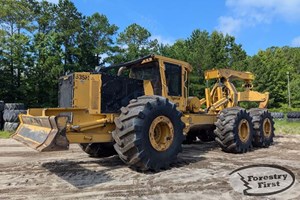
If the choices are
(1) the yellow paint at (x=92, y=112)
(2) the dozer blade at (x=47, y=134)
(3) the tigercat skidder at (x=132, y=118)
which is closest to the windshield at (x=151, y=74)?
(3) the tigercat skidder at (x=132, y=118)

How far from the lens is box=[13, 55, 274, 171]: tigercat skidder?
656 cm

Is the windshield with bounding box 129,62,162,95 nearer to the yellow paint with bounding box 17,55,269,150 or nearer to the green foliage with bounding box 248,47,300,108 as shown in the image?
the yellow paint with bounding box 17,55,269,150

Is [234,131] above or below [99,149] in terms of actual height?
above

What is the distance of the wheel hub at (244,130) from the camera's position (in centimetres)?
993

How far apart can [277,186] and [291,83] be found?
6221cm

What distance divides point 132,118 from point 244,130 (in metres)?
4.83

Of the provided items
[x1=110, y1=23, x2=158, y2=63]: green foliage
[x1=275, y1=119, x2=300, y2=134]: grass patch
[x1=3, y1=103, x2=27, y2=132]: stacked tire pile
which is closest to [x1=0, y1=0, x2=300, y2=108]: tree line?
[x1=110, y1=23, x2=158, y2=63]: green foliage

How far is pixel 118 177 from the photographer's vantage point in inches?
254

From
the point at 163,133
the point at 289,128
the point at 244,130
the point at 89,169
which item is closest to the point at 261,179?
the point at 163,133

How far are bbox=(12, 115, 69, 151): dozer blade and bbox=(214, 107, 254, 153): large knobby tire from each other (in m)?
5.06

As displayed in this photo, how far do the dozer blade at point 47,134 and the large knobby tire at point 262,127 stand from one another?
6.99 meters

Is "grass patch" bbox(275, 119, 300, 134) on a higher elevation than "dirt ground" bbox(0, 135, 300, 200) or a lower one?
higher

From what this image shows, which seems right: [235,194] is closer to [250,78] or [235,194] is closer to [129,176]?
[129,176]

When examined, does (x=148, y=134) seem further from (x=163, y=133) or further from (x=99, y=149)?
(x=99, y=149)
